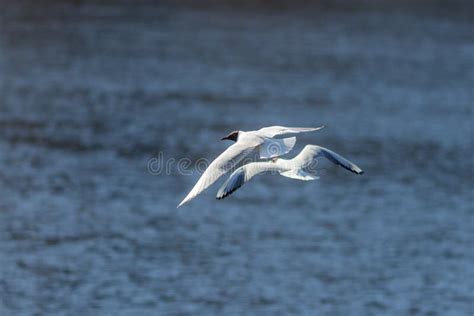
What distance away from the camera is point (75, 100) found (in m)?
19.9

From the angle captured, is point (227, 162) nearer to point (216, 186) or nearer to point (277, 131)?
point (277, 131)

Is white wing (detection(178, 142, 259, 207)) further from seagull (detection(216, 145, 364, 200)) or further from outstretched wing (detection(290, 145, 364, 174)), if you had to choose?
outstretched wing (detection(290, 145, 364, 174))

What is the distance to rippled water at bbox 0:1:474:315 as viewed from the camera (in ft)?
37.3

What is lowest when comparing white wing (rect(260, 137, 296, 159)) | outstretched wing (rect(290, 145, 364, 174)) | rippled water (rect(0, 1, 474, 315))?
rippled water (rect(0, 1, 474, 315))

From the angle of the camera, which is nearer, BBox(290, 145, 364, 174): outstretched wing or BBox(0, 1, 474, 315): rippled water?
BBox(290, 145, 364, 174): outstretched wing

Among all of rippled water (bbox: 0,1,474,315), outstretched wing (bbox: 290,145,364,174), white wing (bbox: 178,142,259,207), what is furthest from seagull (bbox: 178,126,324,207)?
rippled water (bbox: 0,1,474,315)

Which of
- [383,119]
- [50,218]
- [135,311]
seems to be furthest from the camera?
[383,119]

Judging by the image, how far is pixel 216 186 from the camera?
14.7 metres

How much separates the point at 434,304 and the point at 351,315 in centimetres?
101

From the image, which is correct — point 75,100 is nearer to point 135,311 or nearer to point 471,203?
point 471,203

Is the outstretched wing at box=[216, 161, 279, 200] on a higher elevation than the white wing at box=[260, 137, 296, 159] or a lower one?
lower

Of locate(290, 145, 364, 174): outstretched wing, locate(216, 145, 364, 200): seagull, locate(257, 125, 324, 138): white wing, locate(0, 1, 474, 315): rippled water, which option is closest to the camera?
locate(216, 145, 364, 200): seagull

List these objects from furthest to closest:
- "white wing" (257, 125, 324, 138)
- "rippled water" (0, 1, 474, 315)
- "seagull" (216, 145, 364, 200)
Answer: "rippled water" (0, 1, 474, 315) → "white wing" (257, 125, 324, 138) → "seagull" (216, 145, 364, 200)

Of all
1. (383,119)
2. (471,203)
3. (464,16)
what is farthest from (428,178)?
(464,16)
